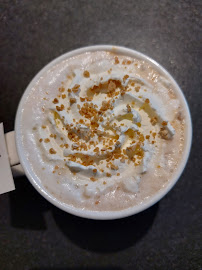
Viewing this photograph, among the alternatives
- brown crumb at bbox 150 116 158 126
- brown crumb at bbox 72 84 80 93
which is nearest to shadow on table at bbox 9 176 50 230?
brown crumb at bbox 72 84 80 93

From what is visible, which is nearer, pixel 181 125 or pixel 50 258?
pixel 181 125

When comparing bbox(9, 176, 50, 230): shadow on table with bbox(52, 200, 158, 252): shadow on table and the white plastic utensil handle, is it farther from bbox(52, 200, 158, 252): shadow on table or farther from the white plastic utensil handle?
the white plastic utensil handle

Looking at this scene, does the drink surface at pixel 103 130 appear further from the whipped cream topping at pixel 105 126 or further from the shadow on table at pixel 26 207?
the shadow on table at pixel 26 207

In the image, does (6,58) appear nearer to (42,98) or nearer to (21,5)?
(21,5)

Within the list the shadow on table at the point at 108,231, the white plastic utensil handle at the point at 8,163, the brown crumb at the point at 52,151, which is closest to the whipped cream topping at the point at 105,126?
the brown crumb at the point at 52,151

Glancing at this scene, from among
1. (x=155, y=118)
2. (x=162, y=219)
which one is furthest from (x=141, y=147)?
(x=162, y=219)

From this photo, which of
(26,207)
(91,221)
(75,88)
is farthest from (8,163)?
(91,221)
